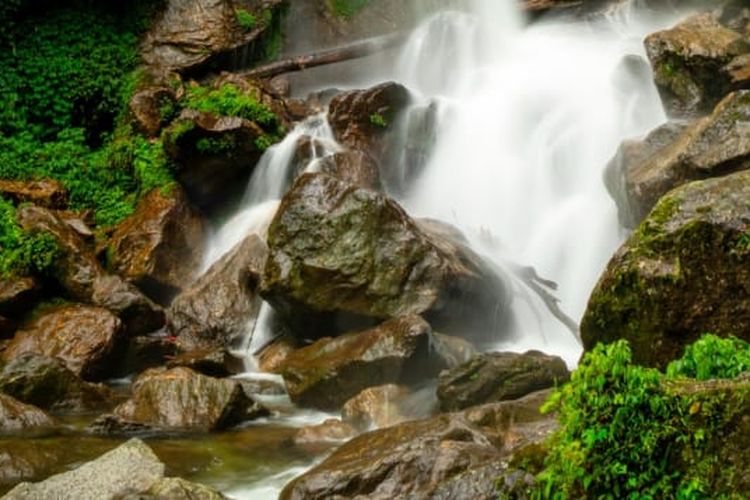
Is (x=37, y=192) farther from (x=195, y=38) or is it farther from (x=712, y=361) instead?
(x=712, y=361)

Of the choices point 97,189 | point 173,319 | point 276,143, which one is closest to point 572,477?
point 173,319

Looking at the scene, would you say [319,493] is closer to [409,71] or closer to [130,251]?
[130,251]

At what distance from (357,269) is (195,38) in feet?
40.1

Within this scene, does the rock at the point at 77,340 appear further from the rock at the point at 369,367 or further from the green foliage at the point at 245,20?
the green foliage at the point at 245,20

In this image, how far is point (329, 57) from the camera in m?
22.4

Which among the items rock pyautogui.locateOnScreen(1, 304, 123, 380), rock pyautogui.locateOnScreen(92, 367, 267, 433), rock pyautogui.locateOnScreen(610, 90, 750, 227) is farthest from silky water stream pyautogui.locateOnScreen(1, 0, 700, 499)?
rock pyautogui.locateOnScreen(610, 90, 750, 227)

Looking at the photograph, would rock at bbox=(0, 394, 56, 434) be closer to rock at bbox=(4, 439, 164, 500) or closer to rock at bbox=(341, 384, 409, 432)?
rock at bbox=(4, 439, 164, 500)

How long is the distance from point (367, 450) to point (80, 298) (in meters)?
8.48

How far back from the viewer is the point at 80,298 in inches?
523

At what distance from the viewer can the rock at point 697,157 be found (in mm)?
9469

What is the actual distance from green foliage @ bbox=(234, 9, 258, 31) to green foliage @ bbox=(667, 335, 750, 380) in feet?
64.8

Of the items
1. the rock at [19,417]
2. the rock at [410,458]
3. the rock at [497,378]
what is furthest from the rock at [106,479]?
the rock at [497,378]

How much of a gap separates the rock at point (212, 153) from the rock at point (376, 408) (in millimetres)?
8259

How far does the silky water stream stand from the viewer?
39.7ft
